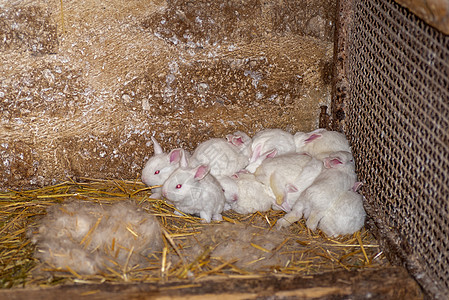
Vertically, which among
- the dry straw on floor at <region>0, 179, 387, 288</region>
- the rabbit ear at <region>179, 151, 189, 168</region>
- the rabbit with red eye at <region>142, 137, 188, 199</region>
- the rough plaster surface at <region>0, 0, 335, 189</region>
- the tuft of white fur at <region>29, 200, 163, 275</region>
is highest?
the rough plaster surface at <region>0, 0, 335, 189</region>

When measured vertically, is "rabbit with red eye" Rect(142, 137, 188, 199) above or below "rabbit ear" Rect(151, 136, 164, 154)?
below

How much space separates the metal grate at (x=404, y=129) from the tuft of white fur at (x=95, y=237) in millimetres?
1523

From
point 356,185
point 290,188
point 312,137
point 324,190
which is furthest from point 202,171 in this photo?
point 356,185

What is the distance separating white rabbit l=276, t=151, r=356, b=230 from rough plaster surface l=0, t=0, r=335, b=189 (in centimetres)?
78

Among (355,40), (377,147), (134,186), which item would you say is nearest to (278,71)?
(355,40)

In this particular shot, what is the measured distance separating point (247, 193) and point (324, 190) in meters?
0.57

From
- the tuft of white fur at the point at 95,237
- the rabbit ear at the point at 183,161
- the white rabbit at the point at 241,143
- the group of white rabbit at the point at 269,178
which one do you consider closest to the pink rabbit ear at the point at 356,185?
the group of white rabbit at the point at 269,178

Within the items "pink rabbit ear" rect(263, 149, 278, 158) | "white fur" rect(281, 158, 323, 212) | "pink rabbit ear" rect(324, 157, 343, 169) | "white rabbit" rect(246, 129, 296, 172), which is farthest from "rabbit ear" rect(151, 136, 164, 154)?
"pink rabbit ear" rect(324, 157, 343, 169)

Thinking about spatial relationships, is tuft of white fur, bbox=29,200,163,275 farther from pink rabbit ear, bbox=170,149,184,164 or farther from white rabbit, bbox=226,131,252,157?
white rabbit, bbox=226,131,252,157

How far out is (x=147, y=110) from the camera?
421 centimetres

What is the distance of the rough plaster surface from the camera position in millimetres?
3946

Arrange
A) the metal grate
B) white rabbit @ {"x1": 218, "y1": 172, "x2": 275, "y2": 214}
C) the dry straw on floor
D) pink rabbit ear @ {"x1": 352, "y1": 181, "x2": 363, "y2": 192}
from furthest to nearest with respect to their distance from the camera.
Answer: white rabbit @ {"x1": 218, "y1": 172, "x2": 275, "y2": 214}, pink rabbit ear @ {"x1": 352, "y1": 181, "x2": 363, "y2": 192}, the dry straw on floor, the metal grate

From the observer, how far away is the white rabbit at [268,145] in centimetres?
407

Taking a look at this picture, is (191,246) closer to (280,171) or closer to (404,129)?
(280,171)
